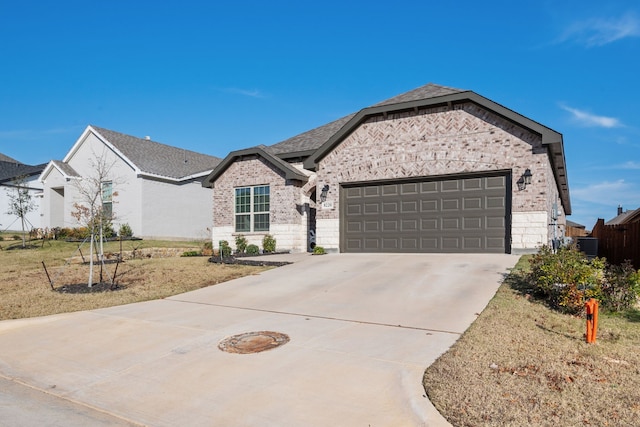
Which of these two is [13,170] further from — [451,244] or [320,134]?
[451,244]

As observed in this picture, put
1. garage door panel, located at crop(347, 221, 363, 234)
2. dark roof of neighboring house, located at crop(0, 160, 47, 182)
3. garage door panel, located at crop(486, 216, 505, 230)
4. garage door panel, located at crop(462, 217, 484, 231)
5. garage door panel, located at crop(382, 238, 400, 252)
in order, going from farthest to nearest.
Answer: dark roof of neighboring house, located at crop(0, 160, 47, 182) → garage door panel, located at crop(347, 221, 363, 234) → garage door panel, located at crop(382, 238, 400, 252) → garage door panel, located at crop(462, 217, 484, 231) → garage door panel, located at crop(486, 216, 505, 230)

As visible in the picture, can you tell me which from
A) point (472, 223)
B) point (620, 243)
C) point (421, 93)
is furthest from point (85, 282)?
point (620, 243)

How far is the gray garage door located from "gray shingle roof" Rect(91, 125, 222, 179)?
582 inches

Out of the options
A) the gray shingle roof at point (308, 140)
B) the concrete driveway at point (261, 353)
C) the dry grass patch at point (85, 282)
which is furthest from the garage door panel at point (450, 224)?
the gray shingle roof at point (308, 140)

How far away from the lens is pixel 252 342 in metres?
6.29

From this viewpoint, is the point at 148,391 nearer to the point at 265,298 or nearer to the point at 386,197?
the point at 265,298

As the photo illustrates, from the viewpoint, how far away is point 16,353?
6293 mm

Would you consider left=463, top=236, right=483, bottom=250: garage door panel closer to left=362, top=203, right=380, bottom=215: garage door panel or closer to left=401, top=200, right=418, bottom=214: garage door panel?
left=401, top=200, right=418, bottom=214: garage door panel

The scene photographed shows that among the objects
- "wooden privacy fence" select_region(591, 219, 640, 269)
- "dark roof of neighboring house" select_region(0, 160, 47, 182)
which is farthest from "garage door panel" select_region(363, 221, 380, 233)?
"dark roof of neighboring house" select_region(0, 160, 47, 182)

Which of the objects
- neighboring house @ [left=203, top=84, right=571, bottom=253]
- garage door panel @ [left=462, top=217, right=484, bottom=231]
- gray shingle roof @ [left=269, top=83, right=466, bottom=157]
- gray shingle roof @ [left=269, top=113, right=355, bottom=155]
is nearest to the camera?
neighboring house @ [left=203, top=84, right=571, bottom=253]

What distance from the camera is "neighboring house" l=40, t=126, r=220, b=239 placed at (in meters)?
25.6

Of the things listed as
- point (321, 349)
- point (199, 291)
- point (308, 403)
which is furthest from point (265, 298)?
point (308, 403)

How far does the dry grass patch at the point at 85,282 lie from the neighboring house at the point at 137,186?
888cm

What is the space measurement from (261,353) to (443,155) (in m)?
11.2
